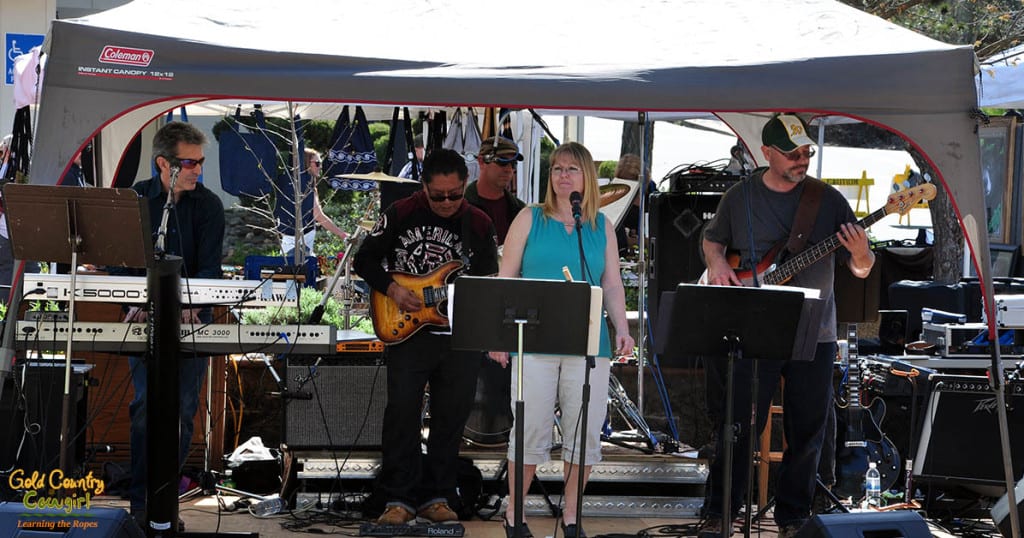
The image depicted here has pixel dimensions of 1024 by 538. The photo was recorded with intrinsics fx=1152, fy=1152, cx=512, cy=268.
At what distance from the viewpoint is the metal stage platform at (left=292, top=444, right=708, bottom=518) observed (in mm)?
6309

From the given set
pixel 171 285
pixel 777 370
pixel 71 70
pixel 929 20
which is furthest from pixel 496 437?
pixel 929 20

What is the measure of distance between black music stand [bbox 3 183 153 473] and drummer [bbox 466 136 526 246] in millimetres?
2544

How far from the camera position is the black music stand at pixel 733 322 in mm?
4574

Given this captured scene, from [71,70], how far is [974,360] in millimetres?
5282

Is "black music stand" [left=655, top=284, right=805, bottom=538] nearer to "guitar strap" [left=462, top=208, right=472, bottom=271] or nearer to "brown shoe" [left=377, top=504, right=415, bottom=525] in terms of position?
"guitar strap" [left=462, top=208, right=472, bottom=271]

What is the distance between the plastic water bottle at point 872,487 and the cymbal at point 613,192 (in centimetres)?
227

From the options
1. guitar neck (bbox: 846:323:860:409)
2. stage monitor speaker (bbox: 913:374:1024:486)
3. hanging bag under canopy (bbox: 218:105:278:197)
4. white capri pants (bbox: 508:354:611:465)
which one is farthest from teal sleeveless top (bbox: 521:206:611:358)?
hanging bag under canopy (bbox: 218:105:278:197)

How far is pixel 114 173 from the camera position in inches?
264

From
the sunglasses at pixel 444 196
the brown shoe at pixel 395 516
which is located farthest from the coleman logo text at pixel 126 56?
the brown shoe at pixel 395 516

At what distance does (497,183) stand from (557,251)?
1597 mm

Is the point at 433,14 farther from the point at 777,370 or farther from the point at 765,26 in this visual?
the point at 777,370

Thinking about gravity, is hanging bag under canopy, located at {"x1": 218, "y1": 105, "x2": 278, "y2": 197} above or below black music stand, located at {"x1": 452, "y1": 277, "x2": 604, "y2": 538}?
above

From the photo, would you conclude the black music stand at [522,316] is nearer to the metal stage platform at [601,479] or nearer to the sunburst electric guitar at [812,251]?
the sunburst electric guitar at [812,251]

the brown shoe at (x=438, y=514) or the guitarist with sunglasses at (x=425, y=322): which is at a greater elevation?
the guitarist with sunglasses at (x=425, y=322)
